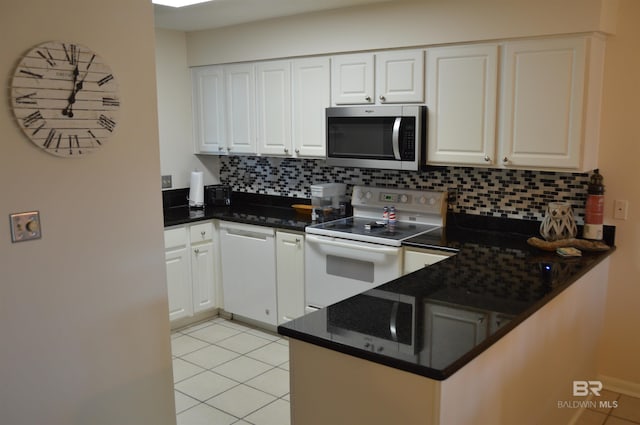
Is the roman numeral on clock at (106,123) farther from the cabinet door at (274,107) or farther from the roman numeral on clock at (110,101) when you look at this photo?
the cabinet door at (274,107)

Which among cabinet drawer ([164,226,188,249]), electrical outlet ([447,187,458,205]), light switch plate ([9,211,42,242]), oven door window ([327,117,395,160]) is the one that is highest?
oven door window ([327,117,395,160])

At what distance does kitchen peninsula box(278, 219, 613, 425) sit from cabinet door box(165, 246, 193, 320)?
224cm

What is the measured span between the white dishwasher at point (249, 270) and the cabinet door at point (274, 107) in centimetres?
68

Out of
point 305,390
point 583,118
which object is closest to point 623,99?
point 583,118

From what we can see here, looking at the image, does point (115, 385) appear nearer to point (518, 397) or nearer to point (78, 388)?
point (78, 388)

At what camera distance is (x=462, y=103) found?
3465 mm

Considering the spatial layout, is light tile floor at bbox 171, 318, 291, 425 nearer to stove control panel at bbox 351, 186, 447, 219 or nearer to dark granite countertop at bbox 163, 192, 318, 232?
dark granite countertop at bbox 163, 192, 318, 232

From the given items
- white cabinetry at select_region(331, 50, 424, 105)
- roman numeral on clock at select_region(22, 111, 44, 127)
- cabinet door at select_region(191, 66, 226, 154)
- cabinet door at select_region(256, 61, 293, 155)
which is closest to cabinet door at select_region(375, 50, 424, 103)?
white cabinetry at select_region(331, 50, 424, 105)

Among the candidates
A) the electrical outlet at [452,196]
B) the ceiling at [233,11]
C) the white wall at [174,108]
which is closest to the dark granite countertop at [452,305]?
the electrical outlet at [452,196]

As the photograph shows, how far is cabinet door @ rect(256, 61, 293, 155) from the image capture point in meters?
4.32

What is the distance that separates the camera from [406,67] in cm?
365

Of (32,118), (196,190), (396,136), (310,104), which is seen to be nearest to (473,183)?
(396,136)

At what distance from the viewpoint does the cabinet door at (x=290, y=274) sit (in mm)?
4121

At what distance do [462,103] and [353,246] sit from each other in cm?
113
